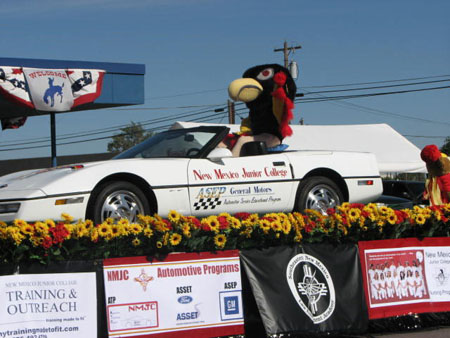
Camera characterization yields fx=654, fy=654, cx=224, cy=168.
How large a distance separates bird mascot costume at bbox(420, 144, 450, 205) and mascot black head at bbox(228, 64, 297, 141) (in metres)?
2.03

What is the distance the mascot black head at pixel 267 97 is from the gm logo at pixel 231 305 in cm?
446

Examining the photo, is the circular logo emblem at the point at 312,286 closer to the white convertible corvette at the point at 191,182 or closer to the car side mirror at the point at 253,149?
the white convertible corvette at the point at 191,182

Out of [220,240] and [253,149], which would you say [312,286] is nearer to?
[220,240]

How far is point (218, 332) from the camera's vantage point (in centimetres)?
532

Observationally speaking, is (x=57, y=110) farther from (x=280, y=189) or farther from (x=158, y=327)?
(x=158, y=327)

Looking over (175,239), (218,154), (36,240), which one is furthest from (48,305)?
(218,154)

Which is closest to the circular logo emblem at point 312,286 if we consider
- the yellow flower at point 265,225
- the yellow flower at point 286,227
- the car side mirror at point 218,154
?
the yellow flower at point 286,227

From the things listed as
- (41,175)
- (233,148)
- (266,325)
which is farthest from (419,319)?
(41,175)

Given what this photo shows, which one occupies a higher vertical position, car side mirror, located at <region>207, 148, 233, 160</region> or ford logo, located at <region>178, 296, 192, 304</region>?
car side mirror, located at <region>207, 148, 233, 160</region>

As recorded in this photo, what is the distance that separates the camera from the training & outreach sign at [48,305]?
4.52 metres

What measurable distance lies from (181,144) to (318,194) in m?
1.96

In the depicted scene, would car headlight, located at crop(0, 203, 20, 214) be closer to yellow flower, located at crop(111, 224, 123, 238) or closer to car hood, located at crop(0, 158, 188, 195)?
car hood, located at crop(0, 158, 188, 195)

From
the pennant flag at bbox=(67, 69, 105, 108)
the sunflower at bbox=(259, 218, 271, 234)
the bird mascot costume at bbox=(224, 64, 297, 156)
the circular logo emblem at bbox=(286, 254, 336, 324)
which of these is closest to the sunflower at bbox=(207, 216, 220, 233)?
the sunflower at bbox=(259, 218, 271, 234)

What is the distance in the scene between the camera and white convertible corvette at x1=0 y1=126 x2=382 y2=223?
22.4 feet
